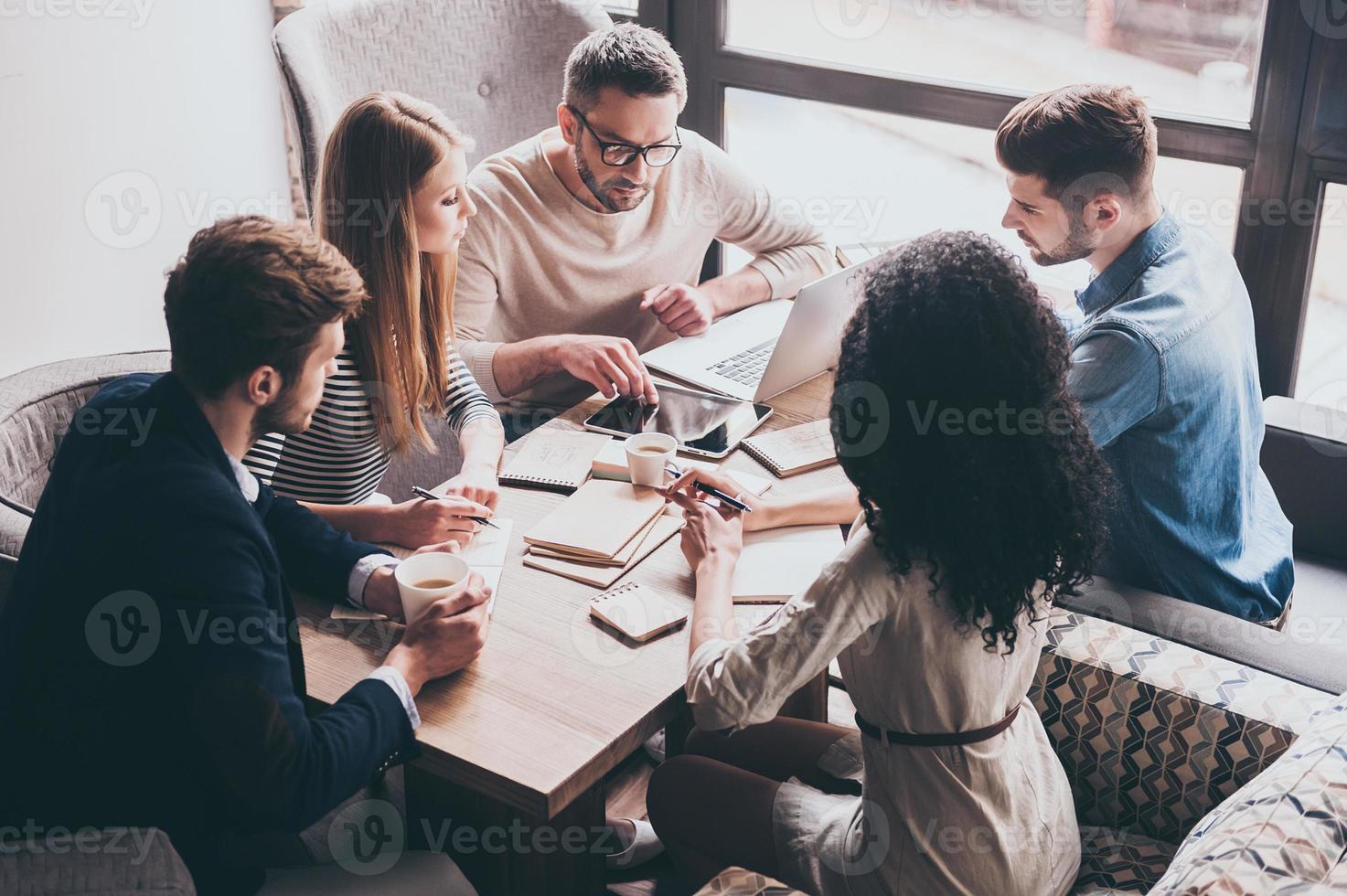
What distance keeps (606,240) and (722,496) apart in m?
0.89

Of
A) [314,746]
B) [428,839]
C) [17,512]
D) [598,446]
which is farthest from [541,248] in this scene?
[314,746]

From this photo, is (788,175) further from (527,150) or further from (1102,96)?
(1102,96)

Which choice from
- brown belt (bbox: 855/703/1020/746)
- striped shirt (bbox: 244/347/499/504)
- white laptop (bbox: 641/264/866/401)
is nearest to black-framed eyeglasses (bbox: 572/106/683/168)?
white laptop (bbox: 641/264/866/401)

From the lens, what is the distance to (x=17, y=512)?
5.41 feet

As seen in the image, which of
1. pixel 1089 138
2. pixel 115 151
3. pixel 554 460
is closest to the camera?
pixel 1089 138

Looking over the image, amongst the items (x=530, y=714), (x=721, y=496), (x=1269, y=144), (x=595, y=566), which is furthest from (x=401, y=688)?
(x=1269, y=144)

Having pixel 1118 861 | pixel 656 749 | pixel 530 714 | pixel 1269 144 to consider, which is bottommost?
pixel 656 749

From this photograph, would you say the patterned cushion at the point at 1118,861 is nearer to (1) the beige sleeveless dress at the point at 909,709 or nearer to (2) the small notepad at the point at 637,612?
(1) the beige sleeveless dress at the point at 909,709

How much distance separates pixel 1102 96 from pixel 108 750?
1445 mm

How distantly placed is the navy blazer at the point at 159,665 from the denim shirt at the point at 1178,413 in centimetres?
102

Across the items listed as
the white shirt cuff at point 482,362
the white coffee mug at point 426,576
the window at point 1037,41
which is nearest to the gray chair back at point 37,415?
the white shirt cuff at point 482,362

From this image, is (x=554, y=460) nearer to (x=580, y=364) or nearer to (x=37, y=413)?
(x=580, y=364)

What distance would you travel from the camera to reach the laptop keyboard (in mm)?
2068

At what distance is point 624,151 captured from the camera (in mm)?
2160
